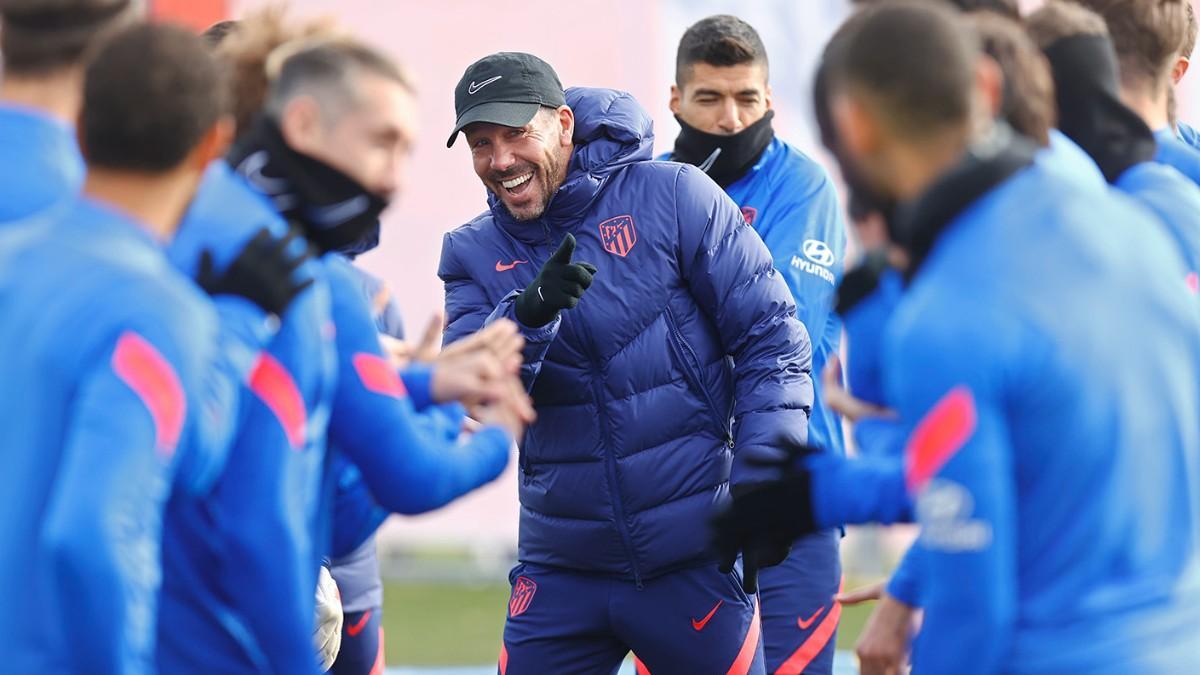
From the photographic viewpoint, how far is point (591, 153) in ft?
14.2

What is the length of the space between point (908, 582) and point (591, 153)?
190cm

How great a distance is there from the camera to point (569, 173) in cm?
431

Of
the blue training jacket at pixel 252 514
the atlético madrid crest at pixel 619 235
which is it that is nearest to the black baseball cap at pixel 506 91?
the atlético madrid crest at pixel 619 235

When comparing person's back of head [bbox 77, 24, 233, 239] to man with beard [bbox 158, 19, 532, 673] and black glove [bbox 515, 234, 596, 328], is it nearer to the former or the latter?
man with beard [bbox 158, 19, 532, 673]

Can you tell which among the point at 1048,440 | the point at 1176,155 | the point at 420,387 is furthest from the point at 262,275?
the point at 1176,155

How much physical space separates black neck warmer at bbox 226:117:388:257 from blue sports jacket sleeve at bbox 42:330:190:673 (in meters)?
0.56

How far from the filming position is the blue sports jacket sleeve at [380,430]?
2.79 m

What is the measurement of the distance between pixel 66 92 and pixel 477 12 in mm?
8523

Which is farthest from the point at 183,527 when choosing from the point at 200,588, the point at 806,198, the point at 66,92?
the point at 806,198

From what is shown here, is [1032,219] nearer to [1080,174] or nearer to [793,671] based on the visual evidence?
[1080,174]

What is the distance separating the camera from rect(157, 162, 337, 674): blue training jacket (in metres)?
2.54

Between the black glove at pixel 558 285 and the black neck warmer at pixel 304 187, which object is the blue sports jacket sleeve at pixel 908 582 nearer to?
the black neck warmer at pixel 304 187

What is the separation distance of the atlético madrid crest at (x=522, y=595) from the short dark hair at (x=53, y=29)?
2.05 meters

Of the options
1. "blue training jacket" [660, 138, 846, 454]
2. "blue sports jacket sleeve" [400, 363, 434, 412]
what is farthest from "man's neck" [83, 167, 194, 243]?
"blue training jacket" [660, 138, 846, 454]
